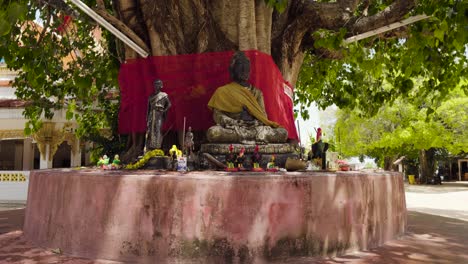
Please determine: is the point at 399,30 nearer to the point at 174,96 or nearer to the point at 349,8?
the point at 349,8

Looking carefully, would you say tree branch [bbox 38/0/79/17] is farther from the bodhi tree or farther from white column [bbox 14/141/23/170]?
white column [bbox 14/141/23/170]

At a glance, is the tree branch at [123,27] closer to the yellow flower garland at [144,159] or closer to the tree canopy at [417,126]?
the yellow flower garland at [144,159]

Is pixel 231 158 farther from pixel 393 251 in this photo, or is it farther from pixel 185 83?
pixel 393 251

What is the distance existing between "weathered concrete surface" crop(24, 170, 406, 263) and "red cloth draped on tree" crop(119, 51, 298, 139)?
3054mm

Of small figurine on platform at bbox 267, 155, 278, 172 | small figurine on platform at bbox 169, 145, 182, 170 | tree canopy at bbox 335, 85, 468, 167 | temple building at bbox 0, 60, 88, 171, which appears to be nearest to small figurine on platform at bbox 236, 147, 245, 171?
small figurine on platform at bbox 267, 155, 278, 172

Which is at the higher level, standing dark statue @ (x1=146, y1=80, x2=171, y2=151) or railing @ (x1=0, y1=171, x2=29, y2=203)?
standing dark statue @ (x1=146, y1=80, x2=171, y2=151)

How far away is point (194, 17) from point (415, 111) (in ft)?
62.6

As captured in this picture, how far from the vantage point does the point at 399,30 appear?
841cm

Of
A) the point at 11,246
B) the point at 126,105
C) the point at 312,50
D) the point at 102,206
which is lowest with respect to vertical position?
the point at 11,246

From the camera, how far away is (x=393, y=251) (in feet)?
16.3

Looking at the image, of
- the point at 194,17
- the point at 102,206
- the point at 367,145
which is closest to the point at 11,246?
the point at 102,206

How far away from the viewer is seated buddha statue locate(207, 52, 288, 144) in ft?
21.7

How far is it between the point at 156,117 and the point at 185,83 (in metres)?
1.23

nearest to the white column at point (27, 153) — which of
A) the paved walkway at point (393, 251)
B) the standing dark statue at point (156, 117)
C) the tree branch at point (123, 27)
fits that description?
the paved walkway at point (393, 251)
